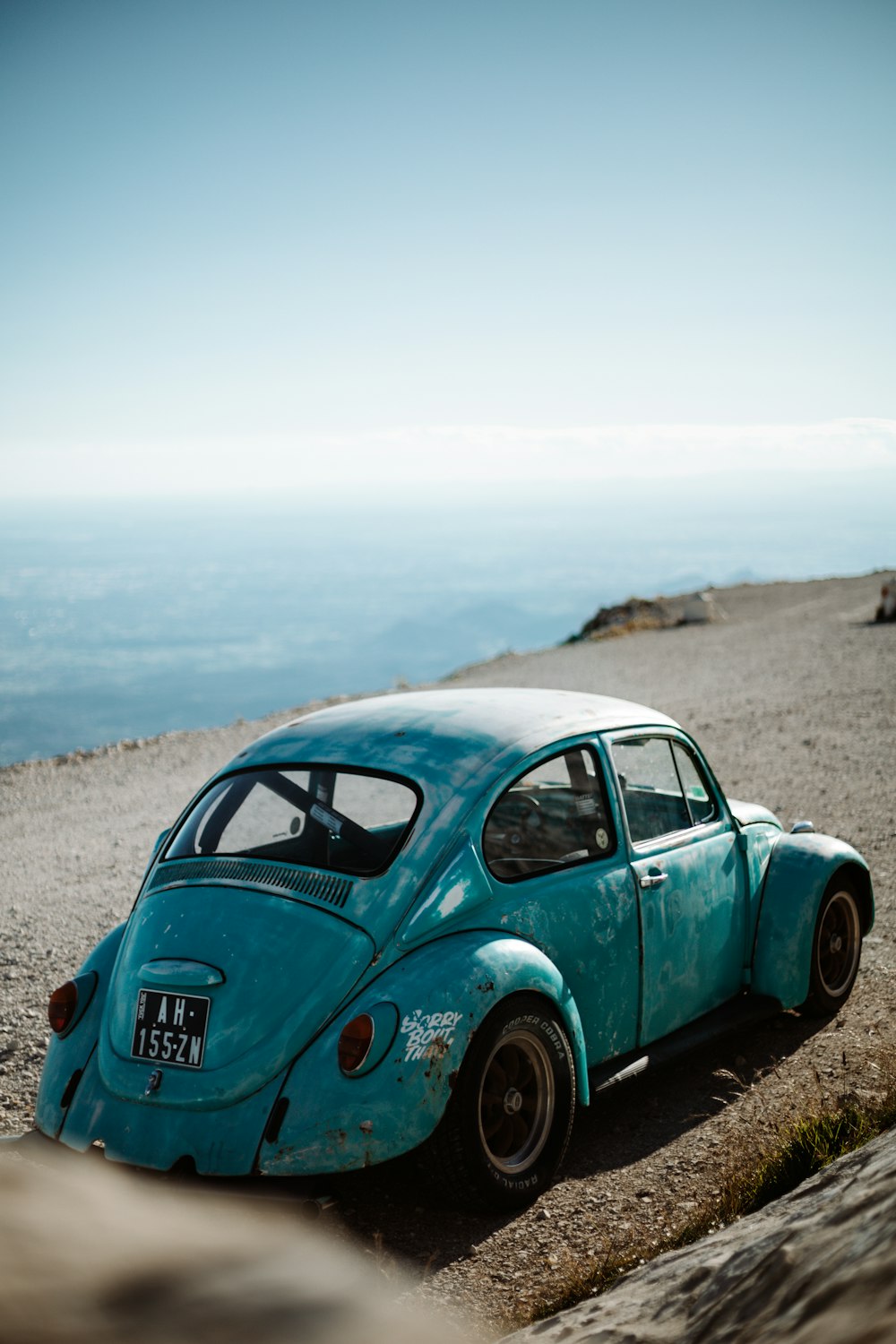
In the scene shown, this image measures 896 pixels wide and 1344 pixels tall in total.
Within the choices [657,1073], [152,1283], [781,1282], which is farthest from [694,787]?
[152,1283]

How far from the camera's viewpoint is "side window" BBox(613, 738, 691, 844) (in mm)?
4789

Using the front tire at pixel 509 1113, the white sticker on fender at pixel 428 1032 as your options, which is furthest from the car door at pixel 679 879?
the white sticker on fender at pixel 428 1032

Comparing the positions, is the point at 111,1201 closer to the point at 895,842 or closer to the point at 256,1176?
the point at 256,1176

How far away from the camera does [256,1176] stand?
3326 millimetres

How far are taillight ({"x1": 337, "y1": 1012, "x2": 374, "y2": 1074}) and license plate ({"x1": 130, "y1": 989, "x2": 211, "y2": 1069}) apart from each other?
0.48 m

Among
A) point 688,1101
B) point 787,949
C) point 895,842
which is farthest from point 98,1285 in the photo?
point 895,842

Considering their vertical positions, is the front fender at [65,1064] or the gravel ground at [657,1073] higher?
the front fender at [65,1064]

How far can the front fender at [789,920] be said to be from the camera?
200 inches

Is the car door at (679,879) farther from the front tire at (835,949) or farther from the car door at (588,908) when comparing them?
the front tire at (835,949)

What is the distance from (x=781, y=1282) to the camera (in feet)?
6.75

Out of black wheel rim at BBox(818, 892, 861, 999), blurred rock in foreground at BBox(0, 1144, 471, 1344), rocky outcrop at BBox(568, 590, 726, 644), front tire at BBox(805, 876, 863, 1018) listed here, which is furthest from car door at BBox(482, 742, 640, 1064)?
rocky outcrop at BBox(568, 590, 726, 644)

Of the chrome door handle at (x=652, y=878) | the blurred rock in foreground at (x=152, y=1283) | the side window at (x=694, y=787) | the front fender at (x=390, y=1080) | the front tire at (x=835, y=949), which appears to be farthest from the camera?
the front tire at (x=835, y=949)

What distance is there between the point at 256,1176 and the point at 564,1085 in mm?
1163

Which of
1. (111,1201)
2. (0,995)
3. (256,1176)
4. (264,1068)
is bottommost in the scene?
(0,995)
